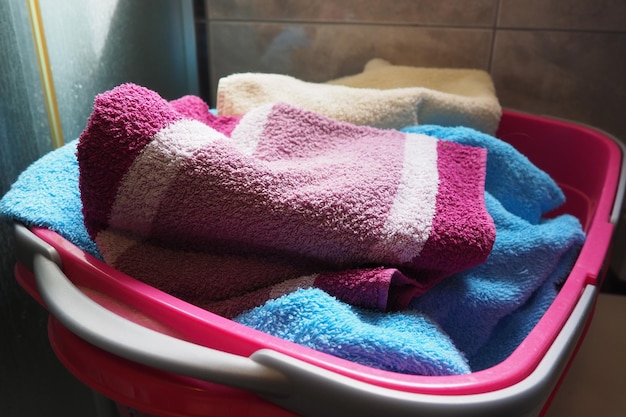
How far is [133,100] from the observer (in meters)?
0.40

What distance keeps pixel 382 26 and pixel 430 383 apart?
2.14ft

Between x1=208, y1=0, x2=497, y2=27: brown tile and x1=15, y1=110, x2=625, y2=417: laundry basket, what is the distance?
0.51m

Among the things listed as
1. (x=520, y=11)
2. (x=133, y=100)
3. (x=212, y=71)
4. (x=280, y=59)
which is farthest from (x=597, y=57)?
(x=133, y=100)

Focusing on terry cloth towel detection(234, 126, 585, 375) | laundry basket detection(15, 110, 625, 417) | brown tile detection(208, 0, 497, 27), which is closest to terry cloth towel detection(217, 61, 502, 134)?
terry cloth towel detection(234, 126, 585, 375)

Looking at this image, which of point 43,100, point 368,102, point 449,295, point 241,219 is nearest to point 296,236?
point 241,219

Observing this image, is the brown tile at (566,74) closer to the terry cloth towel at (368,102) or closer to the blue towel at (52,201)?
the terry cloth towel at (368,102)

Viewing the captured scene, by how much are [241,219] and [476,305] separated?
21 centimetres

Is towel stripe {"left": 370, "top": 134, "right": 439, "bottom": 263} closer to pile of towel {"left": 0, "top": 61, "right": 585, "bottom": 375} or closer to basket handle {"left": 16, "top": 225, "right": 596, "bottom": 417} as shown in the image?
pile of towel {"left": 0, "top": 61, "right": 585, "bottom": 375}

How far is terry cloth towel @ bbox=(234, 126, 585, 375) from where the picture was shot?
0.35 m

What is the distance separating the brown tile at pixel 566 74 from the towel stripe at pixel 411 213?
41cm

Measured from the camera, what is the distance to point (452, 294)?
452 millimetres

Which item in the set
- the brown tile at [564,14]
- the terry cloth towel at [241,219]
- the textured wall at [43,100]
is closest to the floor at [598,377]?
the terry cloth towel at [241,219]

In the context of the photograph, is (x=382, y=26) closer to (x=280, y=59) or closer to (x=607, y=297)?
(x=280, y=59)

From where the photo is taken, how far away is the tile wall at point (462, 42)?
0.79m
